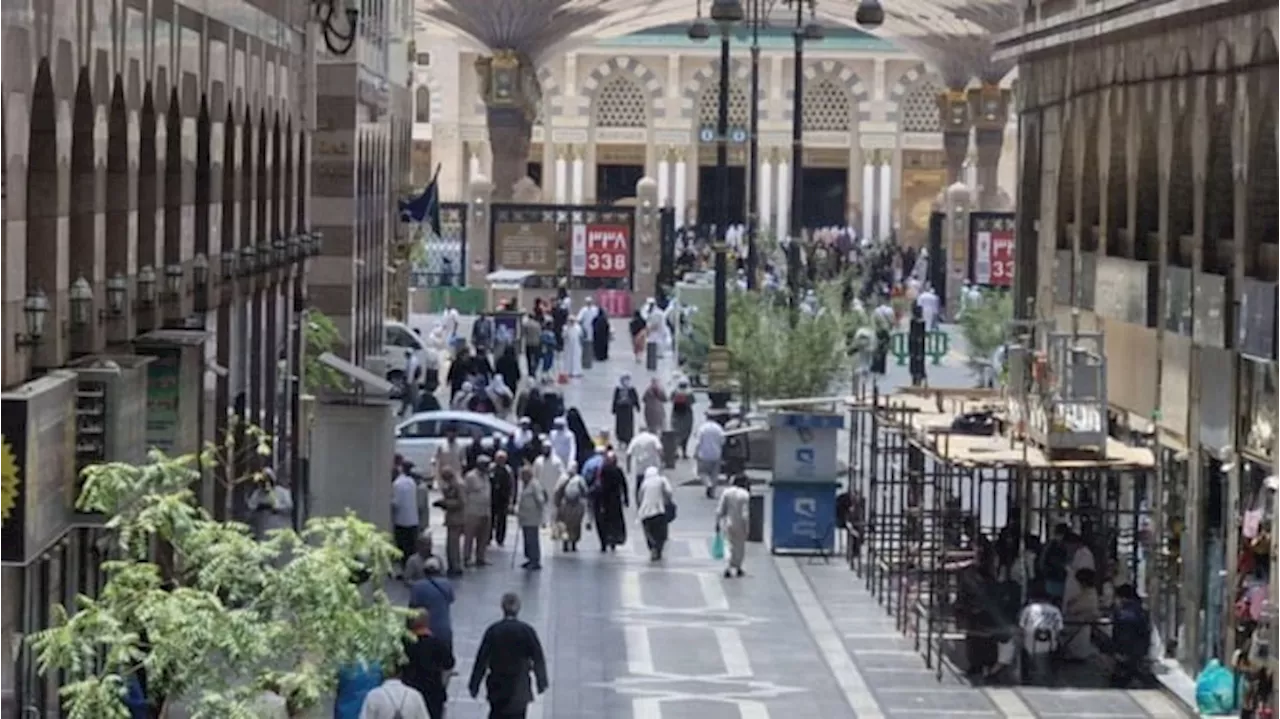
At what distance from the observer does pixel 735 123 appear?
99938mm

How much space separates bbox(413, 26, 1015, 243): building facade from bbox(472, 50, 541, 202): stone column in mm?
22278

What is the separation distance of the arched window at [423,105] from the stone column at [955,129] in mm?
17741

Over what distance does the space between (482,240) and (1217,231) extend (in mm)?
43672

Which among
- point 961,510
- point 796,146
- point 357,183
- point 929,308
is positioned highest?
point 796,146

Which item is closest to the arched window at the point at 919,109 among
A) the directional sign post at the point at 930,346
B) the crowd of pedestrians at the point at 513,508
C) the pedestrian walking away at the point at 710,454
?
the directional sign post at the point at 930,346

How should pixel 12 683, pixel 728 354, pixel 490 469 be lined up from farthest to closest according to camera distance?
pixel 728 354, pixel 490 469, pixel 12 683

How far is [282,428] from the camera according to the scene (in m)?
33.3

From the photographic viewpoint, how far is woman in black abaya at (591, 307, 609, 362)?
60625 millimetres

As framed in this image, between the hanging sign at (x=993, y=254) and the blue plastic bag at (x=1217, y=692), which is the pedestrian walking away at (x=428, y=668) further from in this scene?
the hanging sign at (x=993, y=254)

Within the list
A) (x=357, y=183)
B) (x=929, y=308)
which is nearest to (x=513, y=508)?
(x=357, y=183)

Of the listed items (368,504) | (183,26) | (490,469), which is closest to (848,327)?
(490,469)

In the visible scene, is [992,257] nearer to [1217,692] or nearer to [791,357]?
[791,357]

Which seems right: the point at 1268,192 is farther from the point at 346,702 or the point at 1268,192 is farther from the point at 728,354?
the point at 728,354

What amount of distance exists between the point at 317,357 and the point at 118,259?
1231 centimetres
